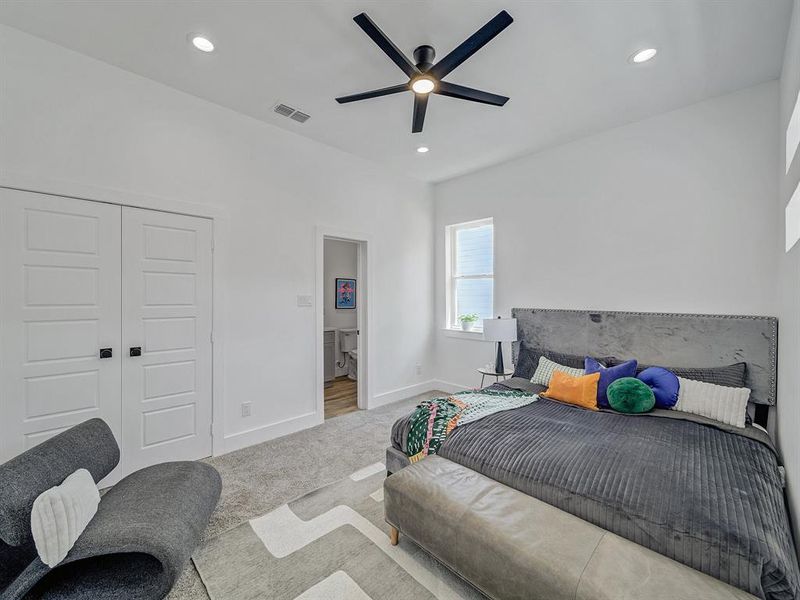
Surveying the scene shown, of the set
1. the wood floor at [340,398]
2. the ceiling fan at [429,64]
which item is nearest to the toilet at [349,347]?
the wood floor at [340,398]

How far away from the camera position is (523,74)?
8.41 ft

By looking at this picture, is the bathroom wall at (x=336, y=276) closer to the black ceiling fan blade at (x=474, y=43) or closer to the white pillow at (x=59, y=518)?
the black ceiling fan blade at (x=474, y=43)

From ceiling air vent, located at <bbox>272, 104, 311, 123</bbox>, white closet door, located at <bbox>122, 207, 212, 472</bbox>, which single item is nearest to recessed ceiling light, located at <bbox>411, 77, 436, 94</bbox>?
ceiling air vent, located at <bbox>272, 104, 311, 123</bbox>

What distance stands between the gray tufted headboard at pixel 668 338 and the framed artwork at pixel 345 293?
3.14 meters

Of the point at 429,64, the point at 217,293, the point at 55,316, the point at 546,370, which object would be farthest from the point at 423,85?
the point at 55,316

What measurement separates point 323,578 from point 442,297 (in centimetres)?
377

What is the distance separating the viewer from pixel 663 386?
2.63 meters

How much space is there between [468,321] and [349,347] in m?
2.15

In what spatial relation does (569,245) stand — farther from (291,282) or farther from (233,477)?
(233,477)

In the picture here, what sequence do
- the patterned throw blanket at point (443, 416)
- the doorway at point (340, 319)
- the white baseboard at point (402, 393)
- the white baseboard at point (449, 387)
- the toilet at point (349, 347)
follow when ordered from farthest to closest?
the toilet at point (349, 347)
the doorway at point (340, 319)
the white baseboard at point (449, 387)
the white baseboard at point (402, 393)
the patterned throw blanket at point (443, 416)

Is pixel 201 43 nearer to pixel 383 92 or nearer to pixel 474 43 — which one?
pixel 383 92

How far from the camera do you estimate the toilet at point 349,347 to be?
5.77 metres

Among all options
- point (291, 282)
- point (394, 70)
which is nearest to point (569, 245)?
point (394, 70)

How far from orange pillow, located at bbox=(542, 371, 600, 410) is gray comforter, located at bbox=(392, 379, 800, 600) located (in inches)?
6.9
